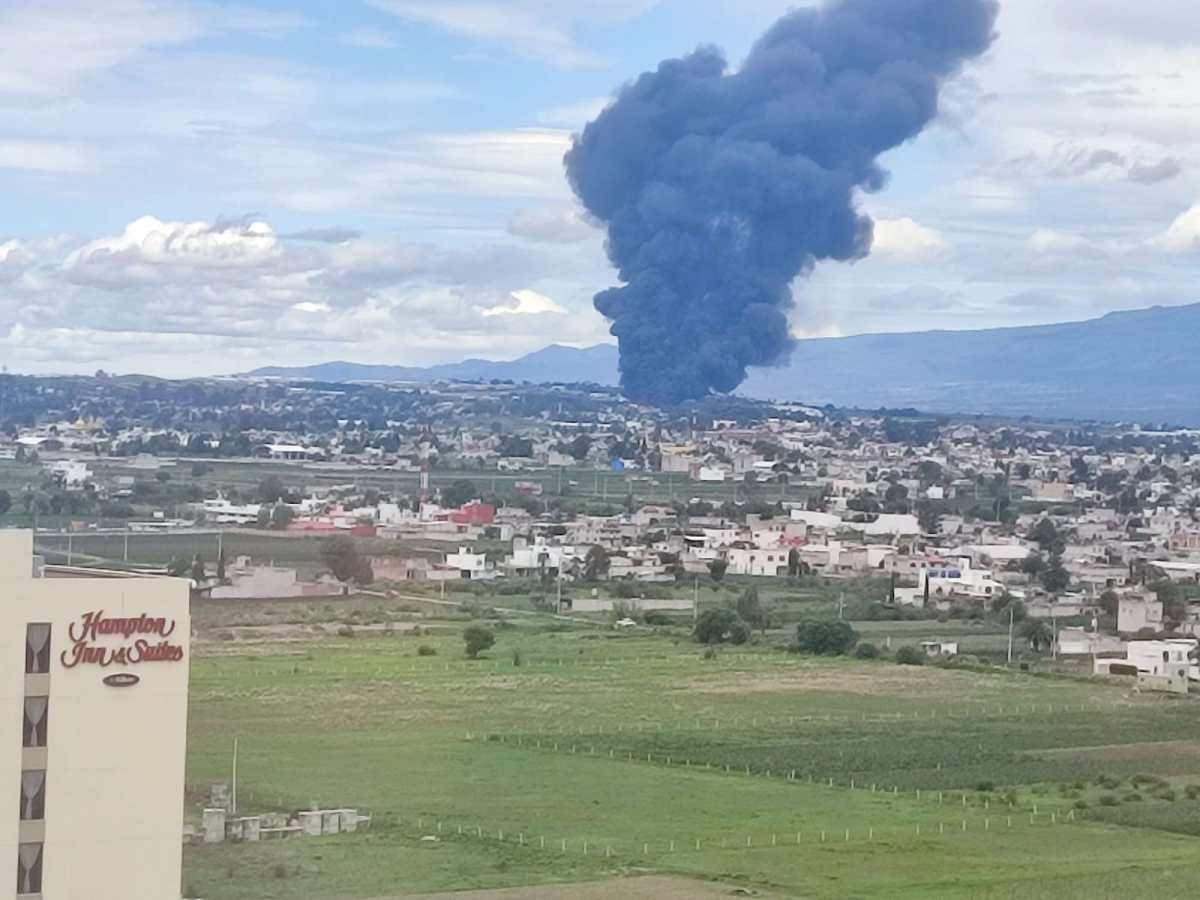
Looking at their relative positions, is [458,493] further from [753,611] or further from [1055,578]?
[753,611]

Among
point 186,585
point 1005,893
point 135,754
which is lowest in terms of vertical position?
point 1005,893

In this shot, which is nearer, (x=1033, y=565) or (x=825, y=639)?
(x=825, y=639)

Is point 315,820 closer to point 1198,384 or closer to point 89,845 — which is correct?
point 89,845

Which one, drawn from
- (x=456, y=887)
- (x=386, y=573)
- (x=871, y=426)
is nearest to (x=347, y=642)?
(x=386, y=573)

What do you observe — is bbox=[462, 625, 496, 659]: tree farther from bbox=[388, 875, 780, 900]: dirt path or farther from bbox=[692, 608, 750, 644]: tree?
bbox=[388, 875, 780, 900]: dirt path

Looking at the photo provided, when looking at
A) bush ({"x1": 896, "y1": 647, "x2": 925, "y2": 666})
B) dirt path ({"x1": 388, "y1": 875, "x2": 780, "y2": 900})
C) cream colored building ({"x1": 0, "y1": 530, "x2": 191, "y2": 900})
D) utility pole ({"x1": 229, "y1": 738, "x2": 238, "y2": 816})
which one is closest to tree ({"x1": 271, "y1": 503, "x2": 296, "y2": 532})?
bush ({"x1": 896, "y1": 647, "x2": 925, "y2": 666})

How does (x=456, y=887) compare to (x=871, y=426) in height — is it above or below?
below

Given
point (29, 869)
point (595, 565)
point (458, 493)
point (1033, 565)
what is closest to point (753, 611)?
point (595, 565)
